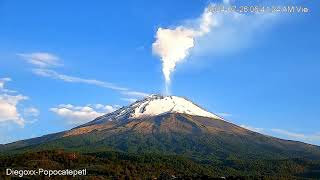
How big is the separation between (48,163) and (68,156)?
50.7 feet

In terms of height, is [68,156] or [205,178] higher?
[68,156]

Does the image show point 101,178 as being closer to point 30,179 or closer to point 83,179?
point 83,179

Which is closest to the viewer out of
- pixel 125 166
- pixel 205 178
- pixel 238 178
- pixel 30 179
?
pixel 30 179

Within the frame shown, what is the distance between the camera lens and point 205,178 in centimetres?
17325

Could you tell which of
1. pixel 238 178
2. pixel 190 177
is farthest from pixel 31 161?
pixel 238 178

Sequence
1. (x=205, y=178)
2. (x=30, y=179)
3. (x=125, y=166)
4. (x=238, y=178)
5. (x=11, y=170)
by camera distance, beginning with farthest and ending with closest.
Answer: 1. (x=125, y=166)
2. (x=238, y=178)
3. (x=205, y=178)
4. (x=11, y=170)
5. (x=30, y=179)

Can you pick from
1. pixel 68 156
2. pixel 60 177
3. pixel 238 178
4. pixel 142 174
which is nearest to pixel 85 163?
pixel 68 156

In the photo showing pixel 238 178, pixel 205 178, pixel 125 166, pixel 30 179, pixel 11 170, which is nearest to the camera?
pixel 30 179

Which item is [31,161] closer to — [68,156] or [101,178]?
[68,156]

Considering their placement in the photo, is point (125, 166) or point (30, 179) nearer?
point (30, 179)

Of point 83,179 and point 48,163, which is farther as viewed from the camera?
point 48,163

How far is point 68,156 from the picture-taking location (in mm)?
195250

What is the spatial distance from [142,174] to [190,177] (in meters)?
20.7

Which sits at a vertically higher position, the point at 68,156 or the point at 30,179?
the point at 68,156
